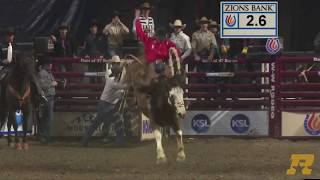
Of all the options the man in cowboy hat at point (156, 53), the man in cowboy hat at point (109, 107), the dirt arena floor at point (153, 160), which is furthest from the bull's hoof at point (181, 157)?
the man in cowboy hat at point (109, 107)

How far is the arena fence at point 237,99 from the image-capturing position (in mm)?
17891

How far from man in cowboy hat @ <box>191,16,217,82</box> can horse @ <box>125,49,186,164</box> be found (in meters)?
Result: 4.48

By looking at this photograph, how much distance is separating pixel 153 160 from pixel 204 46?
5043 millimetres

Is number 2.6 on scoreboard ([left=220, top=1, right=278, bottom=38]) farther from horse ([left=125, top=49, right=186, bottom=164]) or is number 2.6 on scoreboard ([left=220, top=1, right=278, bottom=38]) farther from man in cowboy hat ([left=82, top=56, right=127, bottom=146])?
horse ([left=125, top=49, right=186, bottom=164])

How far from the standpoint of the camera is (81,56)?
1909cm

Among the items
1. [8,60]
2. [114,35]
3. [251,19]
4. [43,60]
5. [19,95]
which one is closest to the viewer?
[19,95]

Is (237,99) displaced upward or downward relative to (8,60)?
downward

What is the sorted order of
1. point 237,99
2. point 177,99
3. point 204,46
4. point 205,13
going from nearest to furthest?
1. point 177,99
2. point 237,99
3. point 204,46
4. point 205,13

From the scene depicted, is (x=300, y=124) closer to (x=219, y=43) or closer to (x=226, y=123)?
(x=226, y=123)

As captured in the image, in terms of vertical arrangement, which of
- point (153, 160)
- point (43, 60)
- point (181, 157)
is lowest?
point (153, 160)

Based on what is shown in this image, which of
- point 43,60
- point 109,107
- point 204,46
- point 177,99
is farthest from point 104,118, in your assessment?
point 177,99

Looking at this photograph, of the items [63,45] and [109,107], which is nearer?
[109,107]

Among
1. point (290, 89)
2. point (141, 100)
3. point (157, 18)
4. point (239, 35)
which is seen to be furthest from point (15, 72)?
point (157, 18)

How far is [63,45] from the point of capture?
62.4 feet
